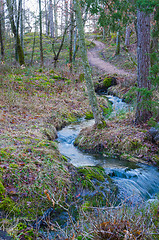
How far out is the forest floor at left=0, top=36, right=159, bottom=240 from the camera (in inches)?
152

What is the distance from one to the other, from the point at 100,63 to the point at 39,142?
2016 cm

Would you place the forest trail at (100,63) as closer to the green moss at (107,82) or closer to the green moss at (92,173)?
the green moss at (107,82)

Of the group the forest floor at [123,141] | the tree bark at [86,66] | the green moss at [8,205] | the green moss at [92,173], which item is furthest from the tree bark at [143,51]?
the green moss at [8,205]

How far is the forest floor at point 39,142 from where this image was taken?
152 inches

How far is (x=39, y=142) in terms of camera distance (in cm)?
619

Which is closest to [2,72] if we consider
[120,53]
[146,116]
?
[146,116]

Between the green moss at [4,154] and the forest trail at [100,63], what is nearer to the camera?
the green moss at [4,154]

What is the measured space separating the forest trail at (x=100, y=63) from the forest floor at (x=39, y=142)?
13.0 feet

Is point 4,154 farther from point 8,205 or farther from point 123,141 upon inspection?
point 123,141

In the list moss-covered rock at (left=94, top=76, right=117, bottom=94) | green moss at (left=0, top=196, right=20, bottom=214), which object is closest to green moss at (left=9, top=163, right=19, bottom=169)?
green moss at (left=0, top=196, right=20, bottom=214)

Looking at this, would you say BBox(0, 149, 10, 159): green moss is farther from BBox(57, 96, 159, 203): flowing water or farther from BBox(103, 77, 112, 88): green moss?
BBox(103, 77, 112, 88): green moss

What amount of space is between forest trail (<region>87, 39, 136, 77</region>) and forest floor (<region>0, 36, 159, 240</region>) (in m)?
3.96

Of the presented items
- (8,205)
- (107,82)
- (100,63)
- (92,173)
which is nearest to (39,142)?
(92,173)

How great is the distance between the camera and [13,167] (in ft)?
15.1
